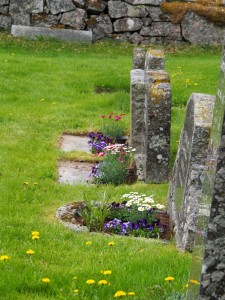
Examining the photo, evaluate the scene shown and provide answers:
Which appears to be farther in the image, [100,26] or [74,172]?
[100,26]

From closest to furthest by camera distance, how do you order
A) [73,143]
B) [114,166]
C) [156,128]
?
[156,128]
[114,166]
[73,143]

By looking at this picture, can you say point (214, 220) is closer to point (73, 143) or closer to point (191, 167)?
point (191, 167)

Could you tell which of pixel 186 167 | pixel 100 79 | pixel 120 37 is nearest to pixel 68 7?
pixel 120 37

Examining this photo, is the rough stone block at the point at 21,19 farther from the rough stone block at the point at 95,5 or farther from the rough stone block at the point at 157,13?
the rough stone block at the point at 157,13

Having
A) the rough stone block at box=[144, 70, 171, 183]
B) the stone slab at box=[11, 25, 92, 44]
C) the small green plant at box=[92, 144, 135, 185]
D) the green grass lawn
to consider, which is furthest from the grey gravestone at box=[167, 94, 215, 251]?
the stone slab at box=[11, 25, 92, 44]

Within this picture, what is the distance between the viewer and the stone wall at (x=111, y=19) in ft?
54.0

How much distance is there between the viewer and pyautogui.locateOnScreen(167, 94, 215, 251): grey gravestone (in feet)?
18.5

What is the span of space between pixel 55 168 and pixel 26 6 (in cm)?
864

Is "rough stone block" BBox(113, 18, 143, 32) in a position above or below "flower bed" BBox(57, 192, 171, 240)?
below

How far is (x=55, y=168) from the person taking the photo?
330 inches

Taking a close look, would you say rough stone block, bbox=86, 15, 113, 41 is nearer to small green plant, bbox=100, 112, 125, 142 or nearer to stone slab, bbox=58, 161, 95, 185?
small green plant, bbox=100, 112, 125, 142

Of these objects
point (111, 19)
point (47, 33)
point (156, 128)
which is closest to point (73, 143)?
point (156, 128)

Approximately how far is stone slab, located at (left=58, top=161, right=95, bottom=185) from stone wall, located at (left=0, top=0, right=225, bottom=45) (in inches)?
322

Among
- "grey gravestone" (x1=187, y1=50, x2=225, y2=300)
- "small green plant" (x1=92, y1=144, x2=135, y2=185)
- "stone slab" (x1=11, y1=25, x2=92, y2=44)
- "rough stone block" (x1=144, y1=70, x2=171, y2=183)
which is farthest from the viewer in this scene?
"stone slab" (x1=11, y1=25, x2=92, y2=44)
